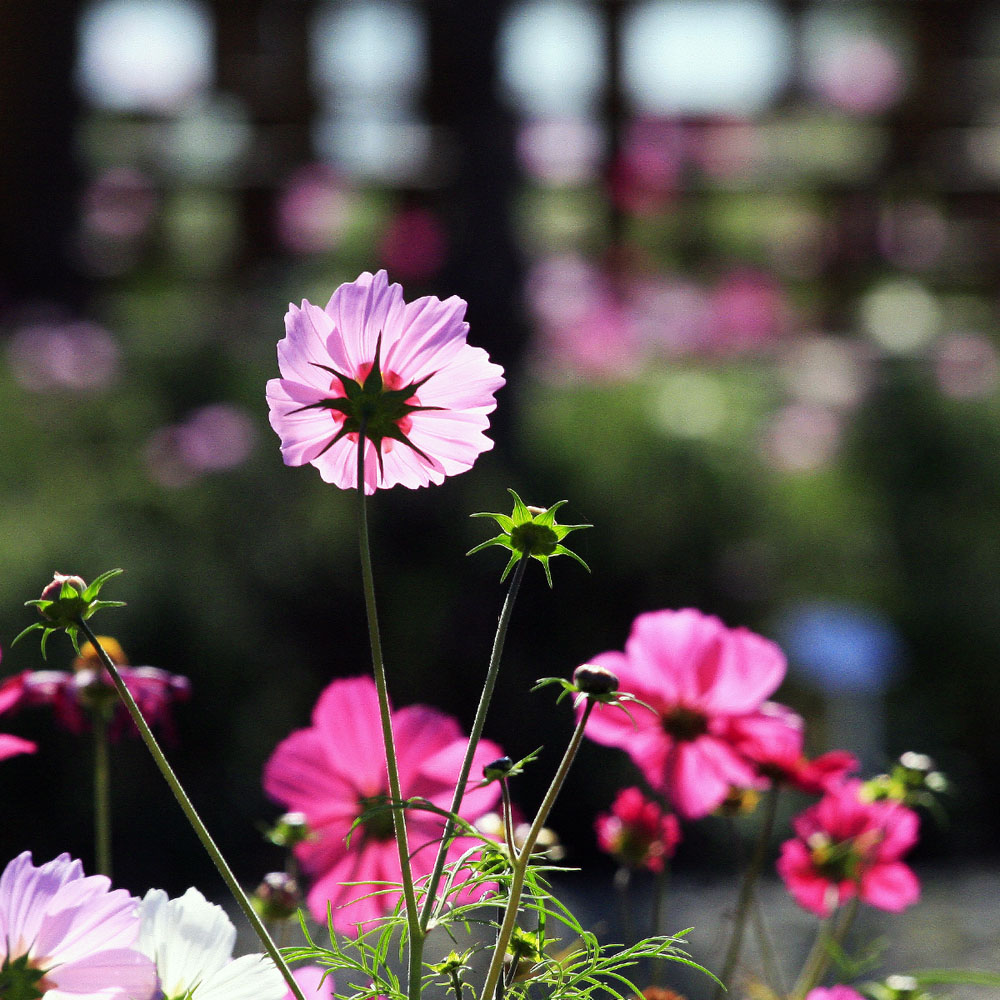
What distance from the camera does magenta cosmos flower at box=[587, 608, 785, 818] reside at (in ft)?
1.59

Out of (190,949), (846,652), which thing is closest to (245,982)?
(190,949)

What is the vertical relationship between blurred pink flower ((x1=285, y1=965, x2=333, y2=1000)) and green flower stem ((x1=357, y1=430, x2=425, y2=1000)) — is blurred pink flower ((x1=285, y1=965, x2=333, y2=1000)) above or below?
below

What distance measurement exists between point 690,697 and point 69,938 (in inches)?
9.2

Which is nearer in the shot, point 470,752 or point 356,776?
point 470,752

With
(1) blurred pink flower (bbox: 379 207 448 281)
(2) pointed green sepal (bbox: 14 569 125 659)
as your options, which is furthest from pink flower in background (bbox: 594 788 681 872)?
(1) blurred pink flower (bbox: 379 207 448 281)

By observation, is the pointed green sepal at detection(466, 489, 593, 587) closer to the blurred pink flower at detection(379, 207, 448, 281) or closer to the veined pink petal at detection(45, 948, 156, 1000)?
the veined pink petal at detection(45, 948, 156, 1000)

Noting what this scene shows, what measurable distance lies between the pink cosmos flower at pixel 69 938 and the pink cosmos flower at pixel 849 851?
27 centimetres

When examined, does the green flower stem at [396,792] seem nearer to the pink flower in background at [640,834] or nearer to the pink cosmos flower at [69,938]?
the pink cosmos flower at [69,938]

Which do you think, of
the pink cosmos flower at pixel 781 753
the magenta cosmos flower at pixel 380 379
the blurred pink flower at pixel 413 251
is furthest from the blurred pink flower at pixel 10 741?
the blurred pink flower at pixel 413 251

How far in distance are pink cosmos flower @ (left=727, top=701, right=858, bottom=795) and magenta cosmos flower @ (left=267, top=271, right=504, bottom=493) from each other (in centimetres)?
17

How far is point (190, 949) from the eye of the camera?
1.20 feet

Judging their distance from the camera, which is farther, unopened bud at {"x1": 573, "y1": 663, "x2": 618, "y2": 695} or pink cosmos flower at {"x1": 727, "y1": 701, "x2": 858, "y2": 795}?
pink cosmos flower at {"x1": 727, "y1": 701, "x2": 858, "y2": 795}

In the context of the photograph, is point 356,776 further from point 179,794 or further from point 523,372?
point 523,372

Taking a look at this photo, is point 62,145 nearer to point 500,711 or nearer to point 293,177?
point 293,177
